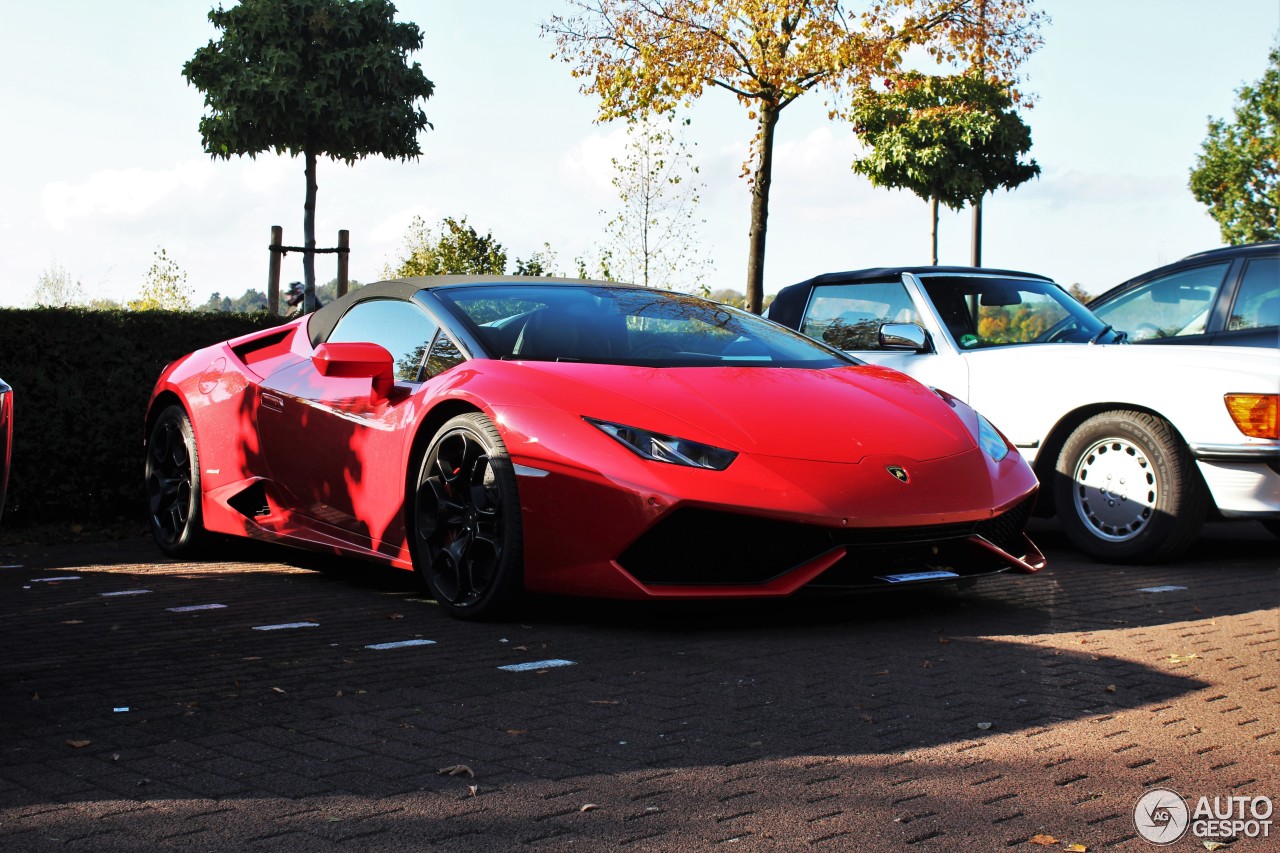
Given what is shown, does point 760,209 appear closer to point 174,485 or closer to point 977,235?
point 174,485

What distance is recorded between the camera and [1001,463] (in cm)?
552

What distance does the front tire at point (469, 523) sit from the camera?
5051 millimetres

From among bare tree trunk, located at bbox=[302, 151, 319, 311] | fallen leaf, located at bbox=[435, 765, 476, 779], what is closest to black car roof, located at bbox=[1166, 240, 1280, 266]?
fallen leaf, located at bbox=[435, 765, 476, 779]

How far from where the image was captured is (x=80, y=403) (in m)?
8.57

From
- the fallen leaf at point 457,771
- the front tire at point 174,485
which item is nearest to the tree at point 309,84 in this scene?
the front tire at point 174,485

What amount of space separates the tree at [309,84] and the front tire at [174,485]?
20.5 metres

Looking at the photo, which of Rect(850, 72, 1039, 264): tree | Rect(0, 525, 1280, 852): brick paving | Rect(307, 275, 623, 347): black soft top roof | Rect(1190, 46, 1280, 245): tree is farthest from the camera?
Rect(1190, 46, 1280, 245): tree

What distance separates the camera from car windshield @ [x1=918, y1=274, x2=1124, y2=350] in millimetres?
8172

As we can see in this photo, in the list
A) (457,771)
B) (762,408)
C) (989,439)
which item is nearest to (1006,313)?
(989,439)

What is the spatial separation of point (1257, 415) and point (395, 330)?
4033 mm

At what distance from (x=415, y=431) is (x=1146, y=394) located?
368cm

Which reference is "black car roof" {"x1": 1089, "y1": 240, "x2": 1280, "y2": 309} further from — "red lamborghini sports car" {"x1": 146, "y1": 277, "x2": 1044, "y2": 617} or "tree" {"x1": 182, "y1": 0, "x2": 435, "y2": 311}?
"tree" {"x1": 182, "y1": 0, "x2": 435, "y2": 311}

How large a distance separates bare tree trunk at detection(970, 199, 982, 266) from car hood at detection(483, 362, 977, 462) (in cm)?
2337

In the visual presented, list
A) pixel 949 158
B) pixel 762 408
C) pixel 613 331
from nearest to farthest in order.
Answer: pixel 762 408, pixel 613 331, pixel 949 158
